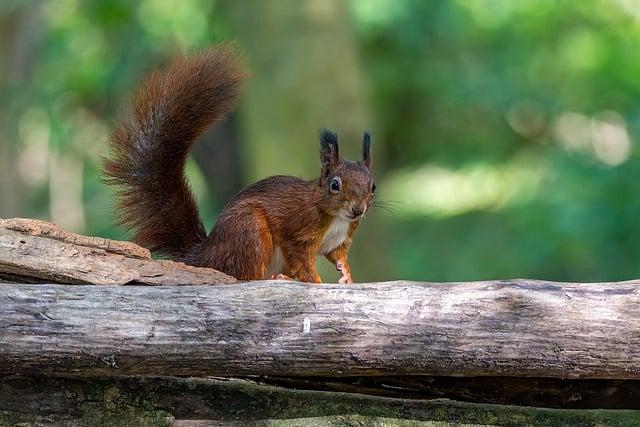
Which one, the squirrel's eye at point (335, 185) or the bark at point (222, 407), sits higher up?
the squirrel's eye at point (335, 185)

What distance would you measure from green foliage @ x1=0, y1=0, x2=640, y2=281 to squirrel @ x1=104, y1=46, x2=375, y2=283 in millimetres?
2872

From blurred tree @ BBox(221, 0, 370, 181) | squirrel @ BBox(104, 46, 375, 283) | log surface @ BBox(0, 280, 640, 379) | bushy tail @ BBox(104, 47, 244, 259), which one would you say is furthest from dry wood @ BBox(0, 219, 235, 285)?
blurred tree @ BBox(221, 0, 370, 181)

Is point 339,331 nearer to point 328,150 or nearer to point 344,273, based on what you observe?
point 344,273

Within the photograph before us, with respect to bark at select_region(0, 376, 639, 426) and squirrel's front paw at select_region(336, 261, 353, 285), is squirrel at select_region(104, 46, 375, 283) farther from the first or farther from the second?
bark at select_region(0, 376, 639, 426)

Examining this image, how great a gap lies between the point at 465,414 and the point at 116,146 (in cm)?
109

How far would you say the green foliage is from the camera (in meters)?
6.10

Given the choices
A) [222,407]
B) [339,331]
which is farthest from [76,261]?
[339,331]

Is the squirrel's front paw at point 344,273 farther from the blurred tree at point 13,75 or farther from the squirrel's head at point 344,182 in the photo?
the blurred tree at point 13,75

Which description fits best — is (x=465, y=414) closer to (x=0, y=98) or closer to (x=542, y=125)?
(x=0, y=98)

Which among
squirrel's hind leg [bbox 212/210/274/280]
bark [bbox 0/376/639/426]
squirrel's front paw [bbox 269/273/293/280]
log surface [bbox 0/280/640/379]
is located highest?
squirrel's hind leg [bbox 212/210/274/280]

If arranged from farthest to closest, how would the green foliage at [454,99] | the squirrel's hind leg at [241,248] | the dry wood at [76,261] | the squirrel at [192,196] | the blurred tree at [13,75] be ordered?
the green foliage at [454,99] → the blurred tree at [13,75] → the squirrel at [192,196] → the squirrel's hind leg at [241,248] → the dry wood at [76,261]

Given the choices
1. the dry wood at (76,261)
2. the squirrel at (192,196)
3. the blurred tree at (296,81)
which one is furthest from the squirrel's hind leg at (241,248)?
the blurred tree at (296,81)

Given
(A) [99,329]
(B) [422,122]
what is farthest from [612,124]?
(A) [99,329]

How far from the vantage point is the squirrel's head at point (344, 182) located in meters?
2.33
